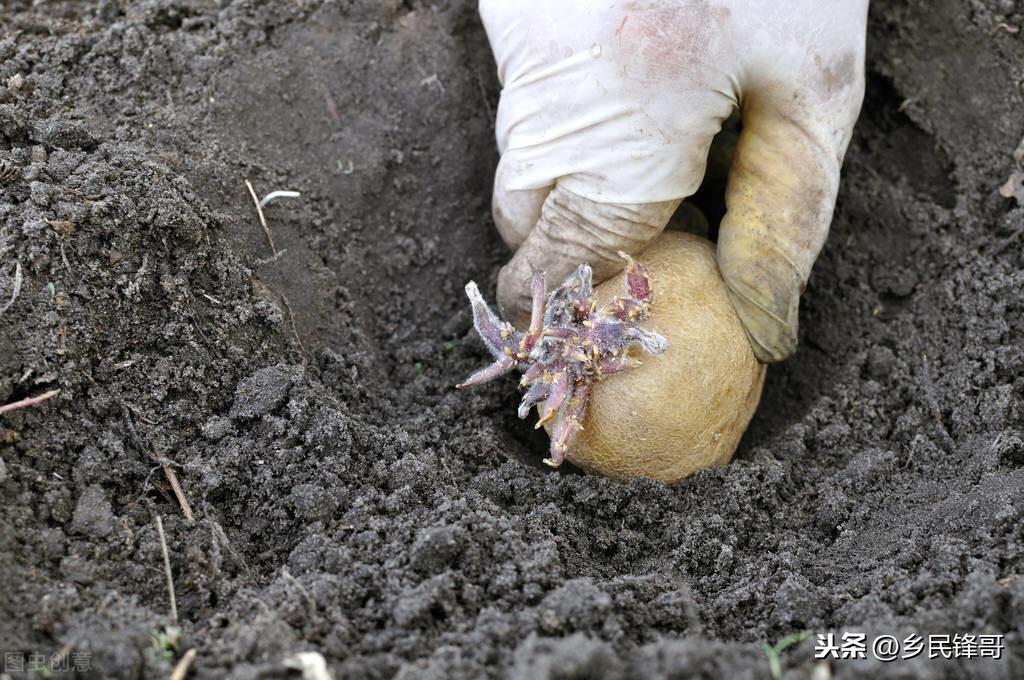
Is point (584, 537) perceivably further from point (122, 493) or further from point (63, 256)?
point (63, 256)

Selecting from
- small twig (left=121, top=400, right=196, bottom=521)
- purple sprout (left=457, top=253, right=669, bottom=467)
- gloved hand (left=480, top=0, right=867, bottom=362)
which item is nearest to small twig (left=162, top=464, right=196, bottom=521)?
small twig (left=121, top=400, right=196, bottom=521)

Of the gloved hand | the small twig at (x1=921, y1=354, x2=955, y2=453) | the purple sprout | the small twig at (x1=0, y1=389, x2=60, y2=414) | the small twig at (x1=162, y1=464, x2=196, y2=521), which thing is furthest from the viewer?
the small twig at (x1=921, y1=354, x2=955, y2=453)

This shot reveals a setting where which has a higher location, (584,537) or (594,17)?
(594,17)

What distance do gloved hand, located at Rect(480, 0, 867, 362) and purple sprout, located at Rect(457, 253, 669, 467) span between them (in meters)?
0.17

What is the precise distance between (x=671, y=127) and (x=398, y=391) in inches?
51.9

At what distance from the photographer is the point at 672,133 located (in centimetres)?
A: 267

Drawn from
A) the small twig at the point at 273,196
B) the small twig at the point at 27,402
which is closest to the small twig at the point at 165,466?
the small twig at the point at 27,402

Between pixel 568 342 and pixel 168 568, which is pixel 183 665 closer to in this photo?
pixel 168 568

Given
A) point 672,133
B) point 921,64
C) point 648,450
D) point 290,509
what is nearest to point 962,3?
point 921,64

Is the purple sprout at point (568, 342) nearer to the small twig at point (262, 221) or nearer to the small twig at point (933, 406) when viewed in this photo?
the small twig at point (262, 221)

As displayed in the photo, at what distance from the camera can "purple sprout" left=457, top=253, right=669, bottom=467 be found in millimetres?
2717

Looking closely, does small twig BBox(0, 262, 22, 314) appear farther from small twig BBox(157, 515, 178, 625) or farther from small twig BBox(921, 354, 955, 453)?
small twig BBox(921, 354, 955, 453)

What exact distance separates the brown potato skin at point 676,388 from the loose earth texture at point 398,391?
0.32 feet

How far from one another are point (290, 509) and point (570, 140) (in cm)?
141
